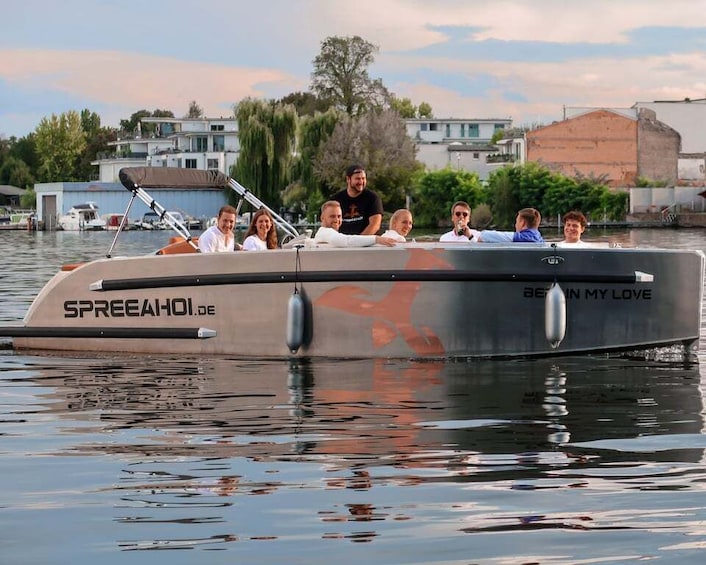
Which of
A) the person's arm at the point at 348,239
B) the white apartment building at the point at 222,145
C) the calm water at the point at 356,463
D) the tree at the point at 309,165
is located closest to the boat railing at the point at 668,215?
the tree at the point at 309,165

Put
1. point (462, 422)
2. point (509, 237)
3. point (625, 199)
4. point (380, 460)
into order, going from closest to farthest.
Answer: point (380, 460)
point (462, 422)
point (509, 237)
point (625, 199)

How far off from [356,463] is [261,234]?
19.1 feet

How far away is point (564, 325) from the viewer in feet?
39.9

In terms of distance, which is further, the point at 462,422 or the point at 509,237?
the point at 509,237

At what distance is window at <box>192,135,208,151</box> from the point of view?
121 metres

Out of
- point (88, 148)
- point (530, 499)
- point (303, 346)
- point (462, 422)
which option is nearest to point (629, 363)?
point (303, 346)

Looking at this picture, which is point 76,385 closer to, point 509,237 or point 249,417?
point 249,417

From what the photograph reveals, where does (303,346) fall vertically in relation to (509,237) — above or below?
below

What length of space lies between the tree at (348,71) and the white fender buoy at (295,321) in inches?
3400

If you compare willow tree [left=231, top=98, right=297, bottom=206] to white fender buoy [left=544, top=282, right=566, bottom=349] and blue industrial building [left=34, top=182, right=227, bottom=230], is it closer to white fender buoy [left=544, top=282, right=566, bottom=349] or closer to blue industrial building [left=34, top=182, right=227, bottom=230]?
blue industrial building [left=34, top=182, right=227, bottom=230]

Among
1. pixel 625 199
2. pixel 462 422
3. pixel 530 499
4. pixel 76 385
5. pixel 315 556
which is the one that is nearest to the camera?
pixel 315 556

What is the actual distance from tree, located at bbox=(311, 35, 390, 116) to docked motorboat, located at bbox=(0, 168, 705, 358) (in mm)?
85864

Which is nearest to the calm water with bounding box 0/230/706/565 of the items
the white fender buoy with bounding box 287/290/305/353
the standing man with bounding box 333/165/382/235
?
the white fender buoy with bounding box 287/290/305/353

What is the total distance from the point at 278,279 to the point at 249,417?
2.83 metres
